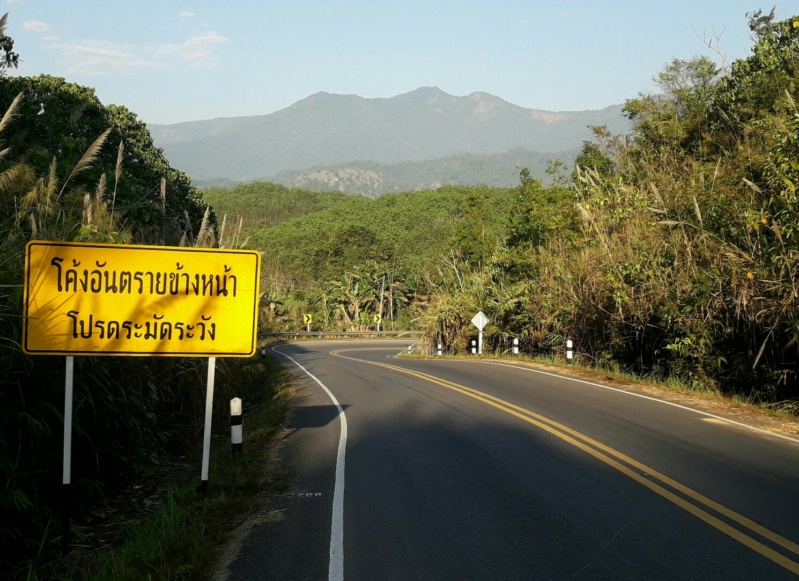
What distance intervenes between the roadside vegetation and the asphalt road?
104 centimetres

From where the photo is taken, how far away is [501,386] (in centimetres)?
1869

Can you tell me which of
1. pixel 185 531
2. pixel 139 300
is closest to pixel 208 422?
pixel 139 300

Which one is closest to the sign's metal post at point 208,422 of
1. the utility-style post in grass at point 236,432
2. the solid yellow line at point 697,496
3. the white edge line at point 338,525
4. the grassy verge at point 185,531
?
the grassy verge at point 185,531

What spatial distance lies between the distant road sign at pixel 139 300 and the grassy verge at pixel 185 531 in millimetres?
1691

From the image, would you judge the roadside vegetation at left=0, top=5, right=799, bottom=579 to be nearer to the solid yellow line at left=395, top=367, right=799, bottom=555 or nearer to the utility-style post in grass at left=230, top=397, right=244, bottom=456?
the utility-style post in grass at left=230, top=397, right=244, bottom=456

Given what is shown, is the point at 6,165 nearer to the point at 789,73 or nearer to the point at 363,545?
the point at 363,545

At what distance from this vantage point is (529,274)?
36.1 meters

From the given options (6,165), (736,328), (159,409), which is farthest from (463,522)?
(736,328)

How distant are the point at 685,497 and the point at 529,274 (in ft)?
94.0

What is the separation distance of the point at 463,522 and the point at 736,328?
11.4 m

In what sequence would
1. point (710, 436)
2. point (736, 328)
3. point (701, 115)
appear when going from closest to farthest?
point (710, 436) < point (736, 328) < point (701, 115)

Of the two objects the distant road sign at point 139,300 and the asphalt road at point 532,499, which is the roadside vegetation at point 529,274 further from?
the asphalt road at point 532,499

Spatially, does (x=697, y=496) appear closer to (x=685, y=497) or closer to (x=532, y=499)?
(x=685, y=497)

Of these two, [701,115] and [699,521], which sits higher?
[701,115]
